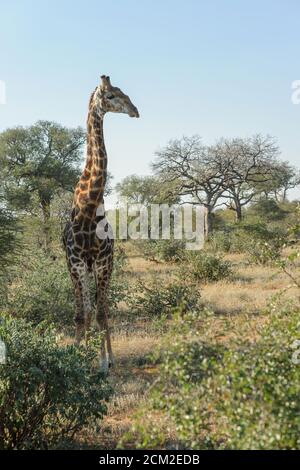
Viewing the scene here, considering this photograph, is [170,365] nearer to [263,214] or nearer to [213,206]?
[213,206]

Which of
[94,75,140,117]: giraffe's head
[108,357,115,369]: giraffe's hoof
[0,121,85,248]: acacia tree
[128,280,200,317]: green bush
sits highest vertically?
[0,121,85,248]: acacia tree

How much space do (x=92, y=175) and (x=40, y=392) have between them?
3246 mm

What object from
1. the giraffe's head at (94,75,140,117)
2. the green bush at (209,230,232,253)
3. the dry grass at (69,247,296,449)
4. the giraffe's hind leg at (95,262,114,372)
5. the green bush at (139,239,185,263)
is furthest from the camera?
the green bush at (209,230,232,253)

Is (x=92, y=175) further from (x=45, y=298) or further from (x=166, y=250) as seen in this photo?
(x=166, y=250)

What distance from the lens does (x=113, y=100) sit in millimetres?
6539

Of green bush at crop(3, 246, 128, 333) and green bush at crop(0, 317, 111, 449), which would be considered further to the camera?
green bush at crop(3, 246, 128, 333)

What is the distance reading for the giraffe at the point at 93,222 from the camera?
658 cm

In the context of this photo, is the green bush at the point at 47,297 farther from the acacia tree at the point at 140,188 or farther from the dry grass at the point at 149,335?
the acacia tree at the point at 140,188

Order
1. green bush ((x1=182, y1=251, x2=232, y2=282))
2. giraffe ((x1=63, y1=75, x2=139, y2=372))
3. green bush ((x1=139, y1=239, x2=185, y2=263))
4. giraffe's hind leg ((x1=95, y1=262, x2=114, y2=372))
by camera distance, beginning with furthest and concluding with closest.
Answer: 1. green bush ((x1=139, y1=239, x2=185, y2=263))
2. green bush ((x1=182, y1=251, x2=232, y2=282))
3. giraffe's hind leg ((x1=95, y1=262, x2=114, y2=372))
4. giraffe ((x1=63, y1=75, x2=139, y2=372))

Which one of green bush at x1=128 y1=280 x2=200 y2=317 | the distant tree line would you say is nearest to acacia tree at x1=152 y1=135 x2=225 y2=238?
the distant tree line

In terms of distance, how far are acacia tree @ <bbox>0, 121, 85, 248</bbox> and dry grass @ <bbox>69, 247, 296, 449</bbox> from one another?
543 inches

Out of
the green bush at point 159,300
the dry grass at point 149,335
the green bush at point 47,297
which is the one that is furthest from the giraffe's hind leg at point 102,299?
the green bush at point 159,300

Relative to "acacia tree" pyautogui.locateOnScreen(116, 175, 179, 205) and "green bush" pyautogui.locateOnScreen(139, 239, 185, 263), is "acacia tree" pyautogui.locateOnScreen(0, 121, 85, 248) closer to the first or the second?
"acacia tree" pyautogui.locateOnScreen(116, 175, 179, 205)

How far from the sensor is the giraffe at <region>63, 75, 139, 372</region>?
6582mm
